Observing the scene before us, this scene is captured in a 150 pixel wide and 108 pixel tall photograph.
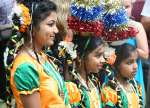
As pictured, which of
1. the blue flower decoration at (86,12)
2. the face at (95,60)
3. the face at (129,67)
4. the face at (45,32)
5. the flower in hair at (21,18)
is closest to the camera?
the flower in hair at (21,18)

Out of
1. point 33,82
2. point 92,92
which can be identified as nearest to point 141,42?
point 92,92

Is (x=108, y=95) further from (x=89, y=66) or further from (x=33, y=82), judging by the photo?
(x=33, y=82)

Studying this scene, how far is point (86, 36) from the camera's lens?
14.1 ft

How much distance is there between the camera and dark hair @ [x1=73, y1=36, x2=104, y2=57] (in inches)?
168

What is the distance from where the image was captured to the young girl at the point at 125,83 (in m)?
4.57

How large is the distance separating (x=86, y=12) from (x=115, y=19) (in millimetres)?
384

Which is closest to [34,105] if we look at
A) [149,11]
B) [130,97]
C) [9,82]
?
[9,82]

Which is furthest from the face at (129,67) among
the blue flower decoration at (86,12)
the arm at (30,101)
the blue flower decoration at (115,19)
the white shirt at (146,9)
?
the arm at (30,101)

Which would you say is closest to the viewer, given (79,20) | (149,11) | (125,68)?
(79,20)

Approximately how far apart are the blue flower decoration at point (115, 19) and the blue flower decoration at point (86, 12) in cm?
24

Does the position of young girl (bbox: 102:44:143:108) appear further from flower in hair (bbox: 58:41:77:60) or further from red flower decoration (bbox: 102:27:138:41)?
flower in hair (bbox: 58:41:77:60)

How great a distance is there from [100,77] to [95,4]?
0.73 metres

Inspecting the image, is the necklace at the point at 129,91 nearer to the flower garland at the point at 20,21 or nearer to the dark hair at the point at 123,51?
the dark hair at the point at 123,51

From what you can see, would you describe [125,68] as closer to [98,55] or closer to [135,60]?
[135,60]
